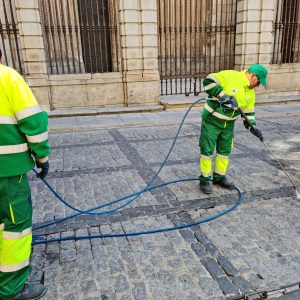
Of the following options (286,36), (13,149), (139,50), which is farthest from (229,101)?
(286,36)

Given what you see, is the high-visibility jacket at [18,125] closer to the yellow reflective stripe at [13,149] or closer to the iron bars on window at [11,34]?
the yellow reflective stripe at [13,149]

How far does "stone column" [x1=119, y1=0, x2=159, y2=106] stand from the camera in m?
10.1

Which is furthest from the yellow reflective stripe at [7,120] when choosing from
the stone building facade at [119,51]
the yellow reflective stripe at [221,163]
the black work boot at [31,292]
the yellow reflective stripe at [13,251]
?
the stone building facade at [119,51]

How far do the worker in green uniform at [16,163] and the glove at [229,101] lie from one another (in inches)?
89.7

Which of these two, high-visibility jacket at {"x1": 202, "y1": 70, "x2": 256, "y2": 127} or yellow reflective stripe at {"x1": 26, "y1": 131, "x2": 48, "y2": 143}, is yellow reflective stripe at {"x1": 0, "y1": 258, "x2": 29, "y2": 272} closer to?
yellow reflective stripe at {"x1": 26, "y1": 131, "x2": 48, "y2": 143}

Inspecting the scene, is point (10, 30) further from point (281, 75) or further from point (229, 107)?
point (281, 75)

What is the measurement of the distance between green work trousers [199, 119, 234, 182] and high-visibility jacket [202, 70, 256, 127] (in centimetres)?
8

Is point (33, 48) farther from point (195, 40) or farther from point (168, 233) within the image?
point (168, 233)

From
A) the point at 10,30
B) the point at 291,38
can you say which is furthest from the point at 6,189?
the point at 291,38

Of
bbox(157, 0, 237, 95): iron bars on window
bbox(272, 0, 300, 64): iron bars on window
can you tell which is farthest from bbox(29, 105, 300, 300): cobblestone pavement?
bbox(272, 0, 300, 64): iron bars on window

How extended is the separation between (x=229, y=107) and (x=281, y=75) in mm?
9478

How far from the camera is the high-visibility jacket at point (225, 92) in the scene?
3871 millimetres

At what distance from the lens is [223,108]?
3.95 m

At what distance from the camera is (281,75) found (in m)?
12.1
